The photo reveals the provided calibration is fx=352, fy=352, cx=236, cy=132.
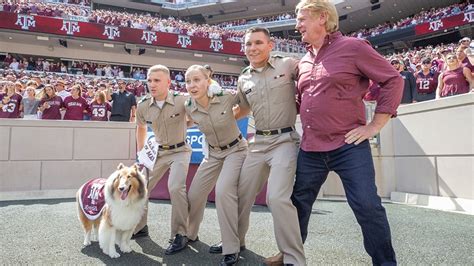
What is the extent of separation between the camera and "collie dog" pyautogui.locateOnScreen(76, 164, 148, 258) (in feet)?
10.7

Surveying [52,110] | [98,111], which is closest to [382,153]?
[98,111]

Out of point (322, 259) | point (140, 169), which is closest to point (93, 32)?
point (140, 169)

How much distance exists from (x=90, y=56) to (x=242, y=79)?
28.5 meters

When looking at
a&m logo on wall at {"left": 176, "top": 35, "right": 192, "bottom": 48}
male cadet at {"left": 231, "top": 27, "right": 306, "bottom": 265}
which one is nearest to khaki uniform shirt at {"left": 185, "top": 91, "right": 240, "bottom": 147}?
male cadet at {"left": 231, "top": 27, "right": 306, "bottom": 265}

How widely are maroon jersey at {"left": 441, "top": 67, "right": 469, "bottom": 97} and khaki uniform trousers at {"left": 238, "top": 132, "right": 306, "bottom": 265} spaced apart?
A: 15.7ft

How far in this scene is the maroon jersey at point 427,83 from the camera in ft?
25.7

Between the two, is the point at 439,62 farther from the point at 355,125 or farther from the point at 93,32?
the point at 93,32

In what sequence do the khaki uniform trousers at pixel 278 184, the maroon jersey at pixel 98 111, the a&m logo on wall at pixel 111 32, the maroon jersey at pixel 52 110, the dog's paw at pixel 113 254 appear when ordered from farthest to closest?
the a&m logo on wall at pixel 111 32 < the maroon jersey at pixel 98 111 < the maroon jersey at pixel 52 110 < the dog's paw at pixel 113 254 < the khaki uniform trousers at pixel 278 184

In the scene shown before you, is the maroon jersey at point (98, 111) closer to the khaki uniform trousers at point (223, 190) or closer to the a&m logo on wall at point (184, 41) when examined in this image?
the khaki uniform trousers at point (223, 190)

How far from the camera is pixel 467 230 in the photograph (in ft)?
13.1

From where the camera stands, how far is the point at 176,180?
353cm

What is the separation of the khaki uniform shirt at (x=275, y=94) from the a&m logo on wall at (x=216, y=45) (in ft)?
89.5

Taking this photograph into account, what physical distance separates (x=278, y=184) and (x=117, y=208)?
1.61 m

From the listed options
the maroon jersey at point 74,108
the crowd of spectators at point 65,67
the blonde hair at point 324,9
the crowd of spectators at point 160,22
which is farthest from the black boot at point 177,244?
the crowd of spectators at point 160,22
